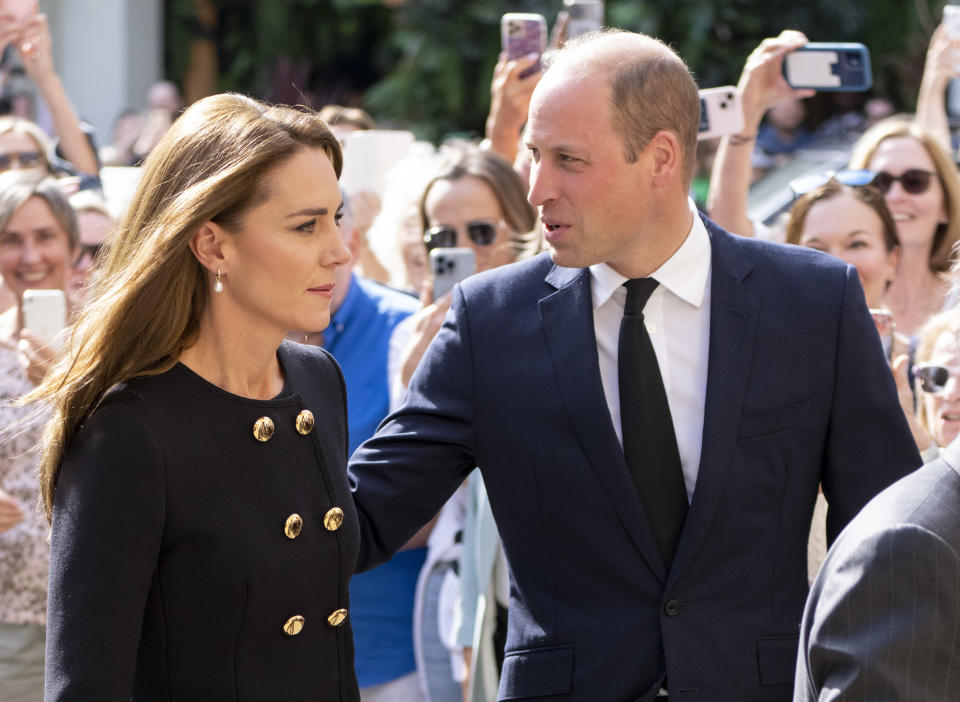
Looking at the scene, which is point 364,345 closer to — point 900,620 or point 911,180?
point 911,180

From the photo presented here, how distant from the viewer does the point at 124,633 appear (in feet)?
6.78

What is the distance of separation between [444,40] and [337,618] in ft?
32.6

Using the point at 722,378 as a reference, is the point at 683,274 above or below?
above

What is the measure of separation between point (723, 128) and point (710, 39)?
7.38m

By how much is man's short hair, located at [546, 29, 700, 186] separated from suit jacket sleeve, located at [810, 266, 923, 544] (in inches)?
18.8

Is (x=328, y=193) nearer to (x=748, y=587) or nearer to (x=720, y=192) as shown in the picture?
(x=748, y=587)

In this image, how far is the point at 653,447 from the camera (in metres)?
2.55

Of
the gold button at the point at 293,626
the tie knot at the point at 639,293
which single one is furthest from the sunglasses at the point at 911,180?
the gold button at the point at 293,626

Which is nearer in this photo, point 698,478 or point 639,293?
point 698,478

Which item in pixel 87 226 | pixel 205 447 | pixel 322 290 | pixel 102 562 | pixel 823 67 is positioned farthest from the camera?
pixel 87 226

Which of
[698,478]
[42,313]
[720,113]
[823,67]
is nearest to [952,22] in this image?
[823,67]

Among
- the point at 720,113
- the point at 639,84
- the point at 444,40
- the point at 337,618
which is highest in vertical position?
the point at 639,84

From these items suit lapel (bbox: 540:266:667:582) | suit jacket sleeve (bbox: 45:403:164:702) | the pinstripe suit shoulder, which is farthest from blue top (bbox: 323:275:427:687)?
the pinstripe suit shoulder

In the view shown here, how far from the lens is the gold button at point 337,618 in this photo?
234 centimetres
